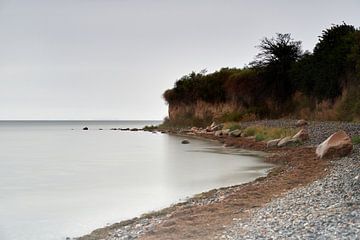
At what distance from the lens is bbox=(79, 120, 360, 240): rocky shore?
22.9 feet

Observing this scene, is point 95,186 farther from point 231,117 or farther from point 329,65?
point 231,117

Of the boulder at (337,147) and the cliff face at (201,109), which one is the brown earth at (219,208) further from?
the cliff face at (201,109)

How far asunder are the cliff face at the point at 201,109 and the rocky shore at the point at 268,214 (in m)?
37.6

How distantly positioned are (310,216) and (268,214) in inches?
36.4

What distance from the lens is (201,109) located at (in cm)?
5694

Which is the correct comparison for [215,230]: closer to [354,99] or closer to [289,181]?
[289,181]

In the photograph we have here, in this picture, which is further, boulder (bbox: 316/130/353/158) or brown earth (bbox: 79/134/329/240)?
boulder (bbox: 316/130/353/158)

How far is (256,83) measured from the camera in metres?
47.1

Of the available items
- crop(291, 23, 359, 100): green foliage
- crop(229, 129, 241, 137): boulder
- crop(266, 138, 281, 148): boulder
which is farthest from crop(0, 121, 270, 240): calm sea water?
crop(291, 23, 359, 100): green foliage

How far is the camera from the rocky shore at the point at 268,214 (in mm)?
6969

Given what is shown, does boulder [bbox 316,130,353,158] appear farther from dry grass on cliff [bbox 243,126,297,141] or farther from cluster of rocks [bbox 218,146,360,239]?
dry grass on cliff [bbox 243,126,297,141]

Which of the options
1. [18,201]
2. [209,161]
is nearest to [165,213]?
[18,201]

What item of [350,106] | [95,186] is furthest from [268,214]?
[350,106]

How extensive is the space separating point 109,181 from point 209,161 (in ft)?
22.2
